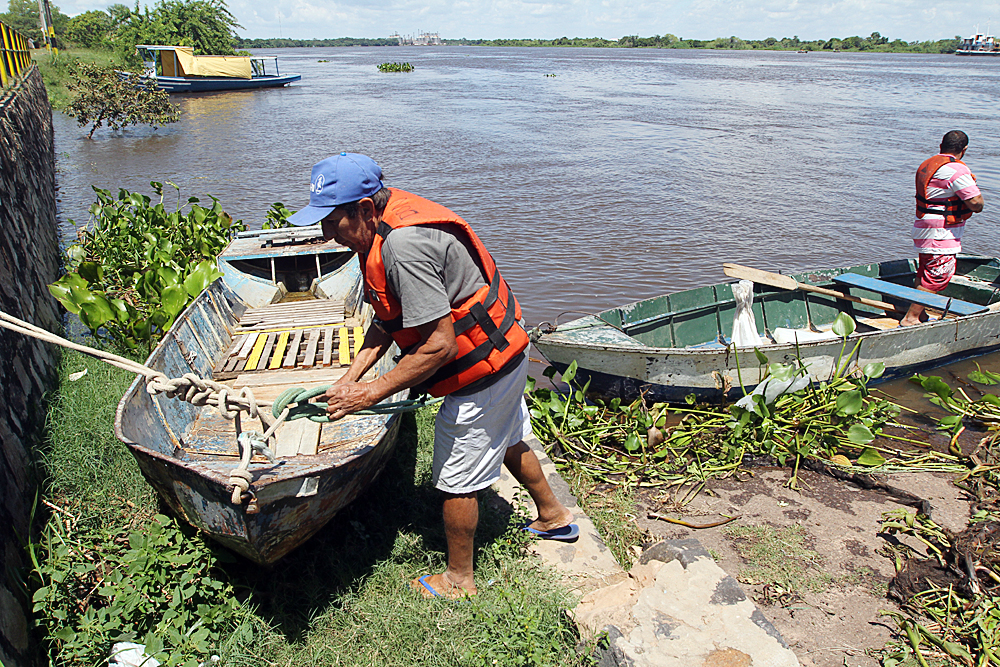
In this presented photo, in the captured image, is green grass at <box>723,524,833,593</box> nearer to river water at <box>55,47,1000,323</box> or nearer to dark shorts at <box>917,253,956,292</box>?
dark shorts at <box>917,253,956,292</box>

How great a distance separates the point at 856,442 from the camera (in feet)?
15.8

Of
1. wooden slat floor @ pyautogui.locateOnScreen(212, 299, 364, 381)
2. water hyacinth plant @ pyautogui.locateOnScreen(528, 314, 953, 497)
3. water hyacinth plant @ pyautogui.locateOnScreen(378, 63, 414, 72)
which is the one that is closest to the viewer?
water hyacinth plant @ pyautogui.locateOnScreen(528, 314, 953, 497)

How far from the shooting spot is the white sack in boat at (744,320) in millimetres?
6355

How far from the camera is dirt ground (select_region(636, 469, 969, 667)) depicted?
10.7 ft

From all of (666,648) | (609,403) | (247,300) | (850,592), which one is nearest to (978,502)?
(850,592)

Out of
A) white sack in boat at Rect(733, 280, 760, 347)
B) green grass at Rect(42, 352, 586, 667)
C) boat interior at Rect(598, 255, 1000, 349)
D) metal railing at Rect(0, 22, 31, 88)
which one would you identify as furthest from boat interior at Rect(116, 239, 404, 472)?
metal railing at Rect(0, 22, 31, 88)

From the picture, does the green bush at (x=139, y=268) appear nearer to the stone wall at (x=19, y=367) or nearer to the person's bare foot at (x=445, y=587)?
the stone wall at (x=19, y=367)

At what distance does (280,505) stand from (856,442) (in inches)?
163

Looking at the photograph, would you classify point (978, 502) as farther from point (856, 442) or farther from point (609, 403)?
point (609, 403)

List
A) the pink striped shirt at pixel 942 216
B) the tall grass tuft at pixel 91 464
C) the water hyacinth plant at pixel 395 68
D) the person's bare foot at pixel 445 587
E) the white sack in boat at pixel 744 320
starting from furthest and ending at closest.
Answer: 1. the water hyacinth plant at pixel 395 68
2. the white sack in boat at pixel 744 320
3. the pink striped shirt at pixel 942 216
4. the tall grass tuft at pixel 91 464
5. the person's bare foot at pixel 445 587

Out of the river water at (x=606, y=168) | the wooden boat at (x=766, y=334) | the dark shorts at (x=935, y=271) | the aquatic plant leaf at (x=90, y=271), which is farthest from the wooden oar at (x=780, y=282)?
the aquatic plant leaf at (x=90, y=271)

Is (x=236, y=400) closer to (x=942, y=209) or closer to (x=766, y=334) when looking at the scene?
(x=766, y=334)

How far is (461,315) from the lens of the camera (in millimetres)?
2572

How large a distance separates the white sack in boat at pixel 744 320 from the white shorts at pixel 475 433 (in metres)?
4.14
